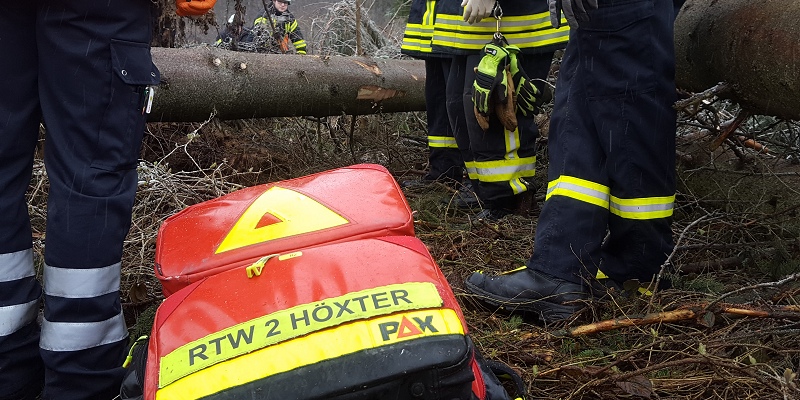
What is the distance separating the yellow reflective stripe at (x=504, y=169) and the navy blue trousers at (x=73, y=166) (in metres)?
2.00

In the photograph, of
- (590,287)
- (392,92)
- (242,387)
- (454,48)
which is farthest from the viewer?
(392,92)

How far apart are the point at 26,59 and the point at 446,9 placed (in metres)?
Answer: 2.22

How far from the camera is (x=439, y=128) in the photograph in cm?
427

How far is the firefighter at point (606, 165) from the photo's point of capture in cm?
224

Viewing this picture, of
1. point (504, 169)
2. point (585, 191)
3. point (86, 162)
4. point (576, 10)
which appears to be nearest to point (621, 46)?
point (576, 10)

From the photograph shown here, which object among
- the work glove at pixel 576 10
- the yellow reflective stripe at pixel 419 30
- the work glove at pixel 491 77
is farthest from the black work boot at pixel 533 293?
the yellow reflective stripe at pixel 419 30

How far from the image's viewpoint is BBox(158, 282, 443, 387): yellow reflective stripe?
1300 millimetres

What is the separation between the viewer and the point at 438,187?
4.12 meters

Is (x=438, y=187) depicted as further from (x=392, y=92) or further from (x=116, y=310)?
(x=116, y=310)

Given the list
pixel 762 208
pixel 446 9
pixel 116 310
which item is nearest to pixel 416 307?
pixel 116 310

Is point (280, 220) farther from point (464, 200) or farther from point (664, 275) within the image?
point (464, 200)

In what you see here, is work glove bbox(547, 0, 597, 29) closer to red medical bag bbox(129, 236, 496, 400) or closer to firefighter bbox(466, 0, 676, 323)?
firefighter bbox(466, 0, 676, 323)

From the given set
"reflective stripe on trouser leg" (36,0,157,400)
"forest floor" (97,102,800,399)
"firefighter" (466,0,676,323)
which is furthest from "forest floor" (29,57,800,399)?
"reflective stripe on trouser leg" (36,0,157,400)

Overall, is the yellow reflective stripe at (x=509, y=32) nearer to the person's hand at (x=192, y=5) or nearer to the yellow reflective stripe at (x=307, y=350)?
the person's hand at (x=192, y=5)
